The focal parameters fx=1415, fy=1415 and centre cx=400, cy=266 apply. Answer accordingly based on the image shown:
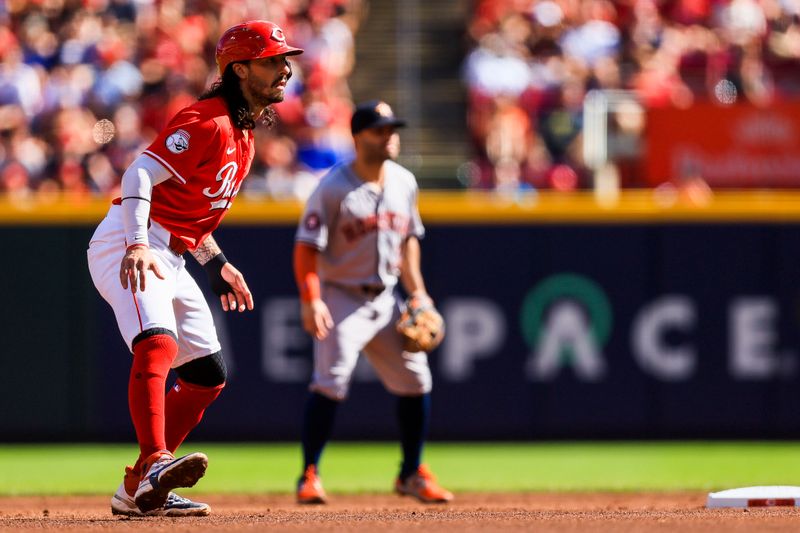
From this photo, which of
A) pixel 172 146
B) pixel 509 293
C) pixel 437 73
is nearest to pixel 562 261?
pixel 509 293

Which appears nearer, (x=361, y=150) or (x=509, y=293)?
(x=361, y=150)

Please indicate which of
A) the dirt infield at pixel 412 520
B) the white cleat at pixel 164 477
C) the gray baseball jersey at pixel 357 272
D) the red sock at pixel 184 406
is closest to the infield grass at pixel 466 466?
the gray baseball jersey at pixel 357 272

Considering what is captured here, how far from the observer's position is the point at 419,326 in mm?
7328

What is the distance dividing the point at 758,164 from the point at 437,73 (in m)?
4.04

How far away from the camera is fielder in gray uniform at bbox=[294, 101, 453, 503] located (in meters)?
7.31

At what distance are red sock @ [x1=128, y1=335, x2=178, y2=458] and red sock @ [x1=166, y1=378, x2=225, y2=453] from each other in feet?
1.46

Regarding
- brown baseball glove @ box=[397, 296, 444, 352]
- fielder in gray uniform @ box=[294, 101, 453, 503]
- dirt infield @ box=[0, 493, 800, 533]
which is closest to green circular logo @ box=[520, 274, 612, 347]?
fielder in gray uniform @ box=[294, 101, 453, 503]

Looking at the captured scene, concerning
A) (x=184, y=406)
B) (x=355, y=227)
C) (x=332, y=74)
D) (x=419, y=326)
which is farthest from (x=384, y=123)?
(x=332, y=74)

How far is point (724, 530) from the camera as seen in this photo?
198 inches

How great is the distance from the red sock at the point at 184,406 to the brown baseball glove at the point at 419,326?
5.33 ft

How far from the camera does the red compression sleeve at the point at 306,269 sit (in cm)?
726

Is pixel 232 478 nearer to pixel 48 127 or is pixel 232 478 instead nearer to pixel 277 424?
pixel 277 424

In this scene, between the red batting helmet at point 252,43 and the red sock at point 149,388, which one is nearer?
the red sock at point 149,388

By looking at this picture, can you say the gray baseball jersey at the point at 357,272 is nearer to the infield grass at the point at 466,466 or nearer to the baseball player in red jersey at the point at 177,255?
the infield grass at the point at 466,466
